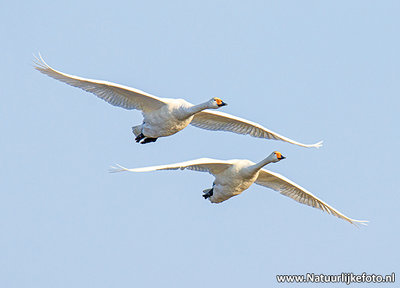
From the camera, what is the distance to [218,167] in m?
27.2

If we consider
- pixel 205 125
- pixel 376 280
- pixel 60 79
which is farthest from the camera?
pixel 205 125

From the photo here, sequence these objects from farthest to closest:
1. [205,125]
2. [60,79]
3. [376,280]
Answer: [205,125] → [60,79] → [376,280]

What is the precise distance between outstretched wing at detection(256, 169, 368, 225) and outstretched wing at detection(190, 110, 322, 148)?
130 cm

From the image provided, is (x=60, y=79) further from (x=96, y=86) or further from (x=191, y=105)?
(x=191, y=105)

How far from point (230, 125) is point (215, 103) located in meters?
2.41

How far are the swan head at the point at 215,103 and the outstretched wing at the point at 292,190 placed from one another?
264 centimetres

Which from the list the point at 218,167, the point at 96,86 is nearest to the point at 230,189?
the point at 218,167

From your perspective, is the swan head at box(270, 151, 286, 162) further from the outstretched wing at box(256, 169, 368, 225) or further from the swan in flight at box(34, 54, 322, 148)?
the swan in flight at box(34, 54, 322, 148)

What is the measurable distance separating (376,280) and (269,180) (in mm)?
5830

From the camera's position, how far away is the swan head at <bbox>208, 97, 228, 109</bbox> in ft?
86.5

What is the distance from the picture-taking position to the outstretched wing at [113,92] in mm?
26125

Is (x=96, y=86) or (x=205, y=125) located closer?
(x=96, y=86)

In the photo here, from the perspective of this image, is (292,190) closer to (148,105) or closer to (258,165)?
(258,165)

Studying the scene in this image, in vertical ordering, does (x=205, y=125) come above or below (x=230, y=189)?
above
